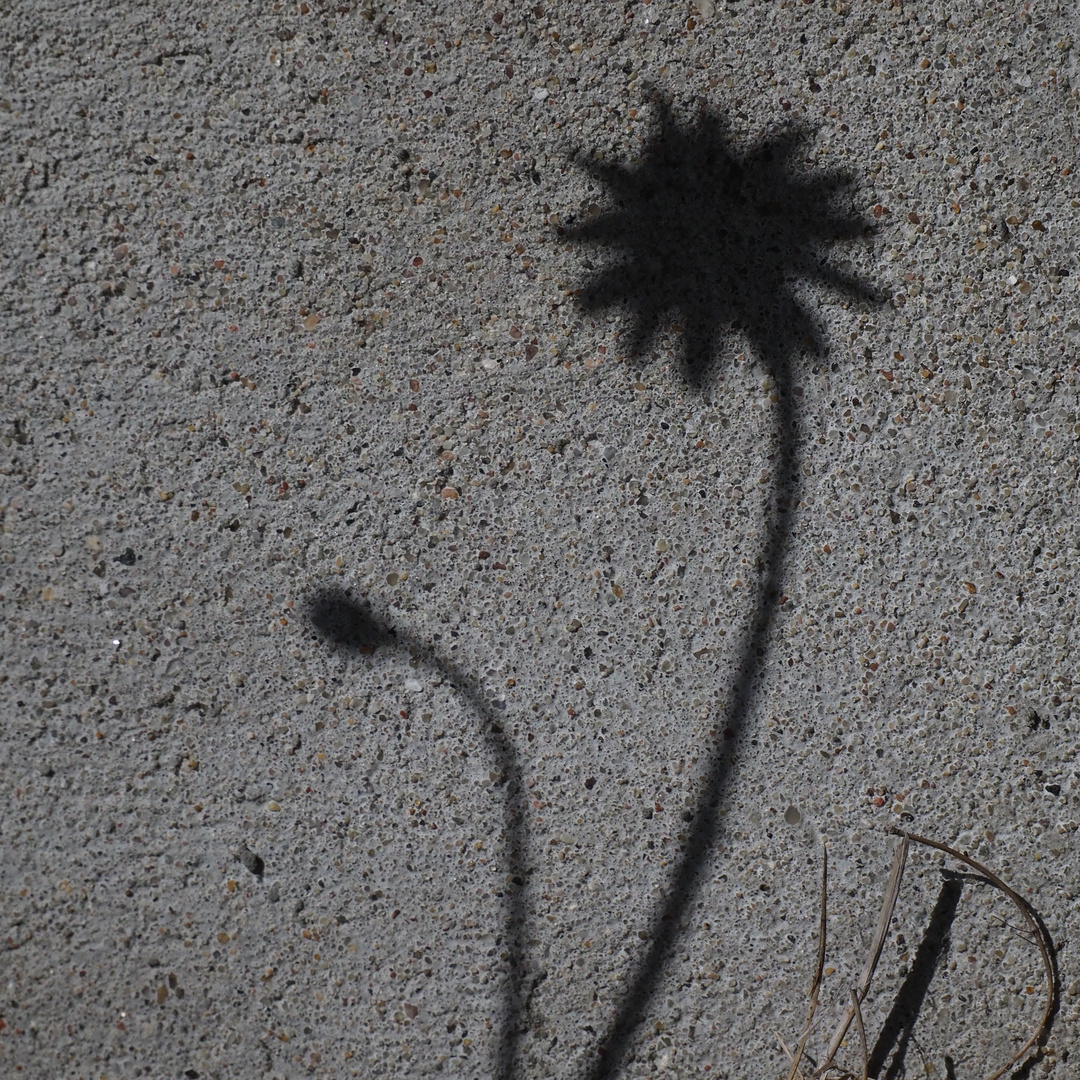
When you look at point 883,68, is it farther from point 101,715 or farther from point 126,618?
point 101,715

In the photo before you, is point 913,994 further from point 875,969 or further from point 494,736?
point 494,736

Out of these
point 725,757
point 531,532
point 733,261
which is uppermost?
point 733,261

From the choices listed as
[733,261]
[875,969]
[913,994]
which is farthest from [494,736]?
[733,261]

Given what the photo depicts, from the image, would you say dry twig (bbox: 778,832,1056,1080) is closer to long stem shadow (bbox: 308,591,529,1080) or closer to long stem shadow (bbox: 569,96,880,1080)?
long stem shadow (bbox: 569,96,880,1080)

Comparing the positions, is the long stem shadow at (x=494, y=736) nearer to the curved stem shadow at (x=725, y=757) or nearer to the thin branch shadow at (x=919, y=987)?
the curved stem shadow at (x=725, y=757)

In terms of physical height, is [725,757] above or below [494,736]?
above

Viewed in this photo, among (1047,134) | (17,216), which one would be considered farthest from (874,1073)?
(17,216)
